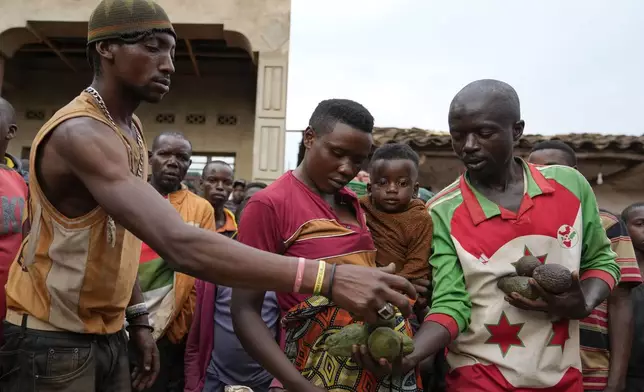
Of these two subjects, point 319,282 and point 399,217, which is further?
point 399,217

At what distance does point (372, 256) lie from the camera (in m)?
2.42

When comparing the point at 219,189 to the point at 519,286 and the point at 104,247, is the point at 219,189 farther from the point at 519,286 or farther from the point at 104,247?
the point at 519,286

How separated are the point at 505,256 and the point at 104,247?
1.60 m

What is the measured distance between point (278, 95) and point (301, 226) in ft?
31.5

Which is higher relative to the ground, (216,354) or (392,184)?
(392,184)

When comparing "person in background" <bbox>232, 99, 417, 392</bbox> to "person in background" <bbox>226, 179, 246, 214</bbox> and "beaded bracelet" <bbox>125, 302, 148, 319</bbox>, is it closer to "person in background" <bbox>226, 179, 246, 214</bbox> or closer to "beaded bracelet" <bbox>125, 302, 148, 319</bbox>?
"beaded bracelet" <bbox>125, 302, 148, 319</bbox>

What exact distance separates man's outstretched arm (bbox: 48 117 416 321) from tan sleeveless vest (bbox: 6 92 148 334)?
0.99ft

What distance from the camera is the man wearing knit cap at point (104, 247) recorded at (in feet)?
6.15

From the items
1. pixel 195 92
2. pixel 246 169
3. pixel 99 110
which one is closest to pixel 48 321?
pixel 99 110

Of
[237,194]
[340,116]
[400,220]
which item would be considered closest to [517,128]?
[400,220]

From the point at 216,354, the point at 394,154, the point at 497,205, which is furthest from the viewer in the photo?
the point at 216,354

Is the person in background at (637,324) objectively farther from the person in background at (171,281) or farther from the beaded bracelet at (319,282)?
the person in background at (171,281)

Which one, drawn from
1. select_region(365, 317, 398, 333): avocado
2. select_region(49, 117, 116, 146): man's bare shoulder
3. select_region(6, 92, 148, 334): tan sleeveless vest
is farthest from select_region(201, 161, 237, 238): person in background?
select_region(365, 317, 398, 333): avocado

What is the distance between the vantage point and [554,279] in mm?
2246
